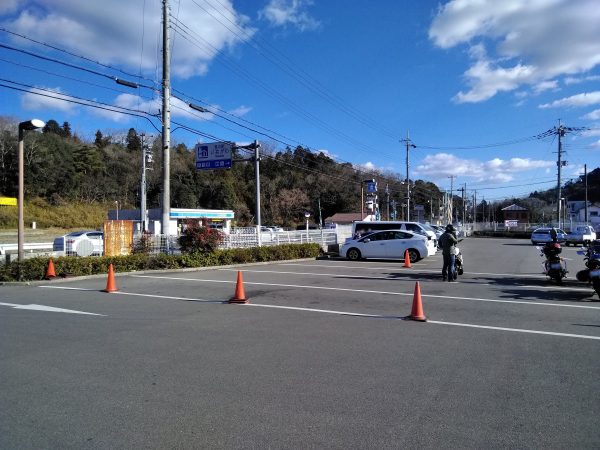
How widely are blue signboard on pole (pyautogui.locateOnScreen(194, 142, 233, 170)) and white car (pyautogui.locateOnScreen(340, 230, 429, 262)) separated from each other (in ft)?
26.5

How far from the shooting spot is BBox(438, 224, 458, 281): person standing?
46.4 feet

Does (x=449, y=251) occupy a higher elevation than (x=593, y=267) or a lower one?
higher

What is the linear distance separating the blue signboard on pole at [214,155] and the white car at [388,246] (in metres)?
8.09

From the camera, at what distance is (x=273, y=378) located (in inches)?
213

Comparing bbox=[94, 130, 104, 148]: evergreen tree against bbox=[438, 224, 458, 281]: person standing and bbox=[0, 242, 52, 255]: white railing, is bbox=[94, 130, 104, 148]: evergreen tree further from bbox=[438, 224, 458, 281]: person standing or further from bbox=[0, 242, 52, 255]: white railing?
bbox=[438, 224, 458, 281]: person standing

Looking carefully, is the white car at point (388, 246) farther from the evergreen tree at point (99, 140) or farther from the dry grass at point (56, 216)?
the evergreen tree at point (99, 140)

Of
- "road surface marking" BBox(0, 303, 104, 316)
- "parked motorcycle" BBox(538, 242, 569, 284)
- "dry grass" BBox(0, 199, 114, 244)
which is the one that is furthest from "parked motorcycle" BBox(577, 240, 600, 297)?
"dry grass" BBox(0, 199, 114, 244)

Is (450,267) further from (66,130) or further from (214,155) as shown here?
(66,130)

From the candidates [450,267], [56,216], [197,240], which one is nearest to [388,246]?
[450,267]

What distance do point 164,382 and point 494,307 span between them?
7.51m

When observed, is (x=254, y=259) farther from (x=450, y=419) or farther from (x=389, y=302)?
(x=450, y=419)

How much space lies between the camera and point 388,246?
2219cm

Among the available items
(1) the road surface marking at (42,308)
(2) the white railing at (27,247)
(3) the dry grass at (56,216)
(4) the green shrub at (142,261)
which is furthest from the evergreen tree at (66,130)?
(1) the road surface marking at (42,308)

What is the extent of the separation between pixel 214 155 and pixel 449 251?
15776 mm
